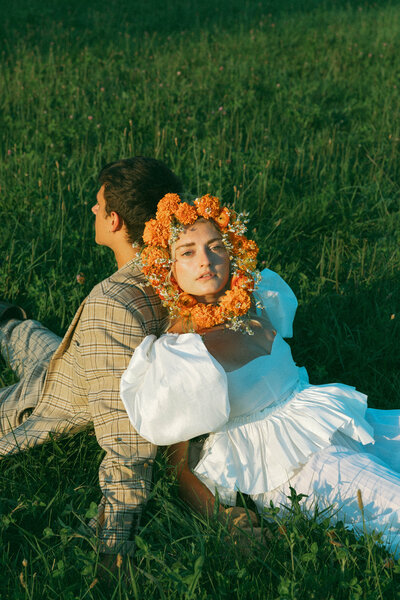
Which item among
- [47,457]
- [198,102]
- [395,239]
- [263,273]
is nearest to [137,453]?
[47,457]

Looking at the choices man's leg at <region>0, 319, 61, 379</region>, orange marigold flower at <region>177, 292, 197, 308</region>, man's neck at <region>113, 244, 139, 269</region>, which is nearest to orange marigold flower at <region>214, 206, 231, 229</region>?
orange marigold flower at <region>177, 292, 197, 308</region>

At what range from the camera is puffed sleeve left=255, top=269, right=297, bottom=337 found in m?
3.67

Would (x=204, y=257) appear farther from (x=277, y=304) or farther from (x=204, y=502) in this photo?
(x=204, y=502)

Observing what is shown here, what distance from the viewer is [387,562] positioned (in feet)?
7.83

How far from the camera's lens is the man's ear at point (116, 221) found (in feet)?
11.3

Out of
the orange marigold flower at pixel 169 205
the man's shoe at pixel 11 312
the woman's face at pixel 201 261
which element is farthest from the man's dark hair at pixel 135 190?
the man's shoe at pixel 11 312

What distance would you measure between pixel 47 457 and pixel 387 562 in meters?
1.84

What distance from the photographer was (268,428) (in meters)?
3.00

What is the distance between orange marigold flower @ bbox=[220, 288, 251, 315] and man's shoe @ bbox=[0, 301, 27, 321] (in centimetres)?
215

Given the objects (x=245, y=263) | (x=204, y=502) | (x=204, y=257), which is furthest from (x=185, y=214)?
(x=204, y=502)

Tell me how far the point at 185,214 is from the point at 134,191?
49 centimetres

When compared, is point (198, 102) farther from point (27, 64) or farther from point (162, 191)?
point (162, 191)

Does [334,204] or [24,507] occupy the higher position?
[334,204]

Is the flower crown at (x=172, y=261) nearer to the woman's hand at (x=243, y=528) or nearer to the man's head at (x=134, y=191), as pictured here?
the man's head at (x=134, y=191)
